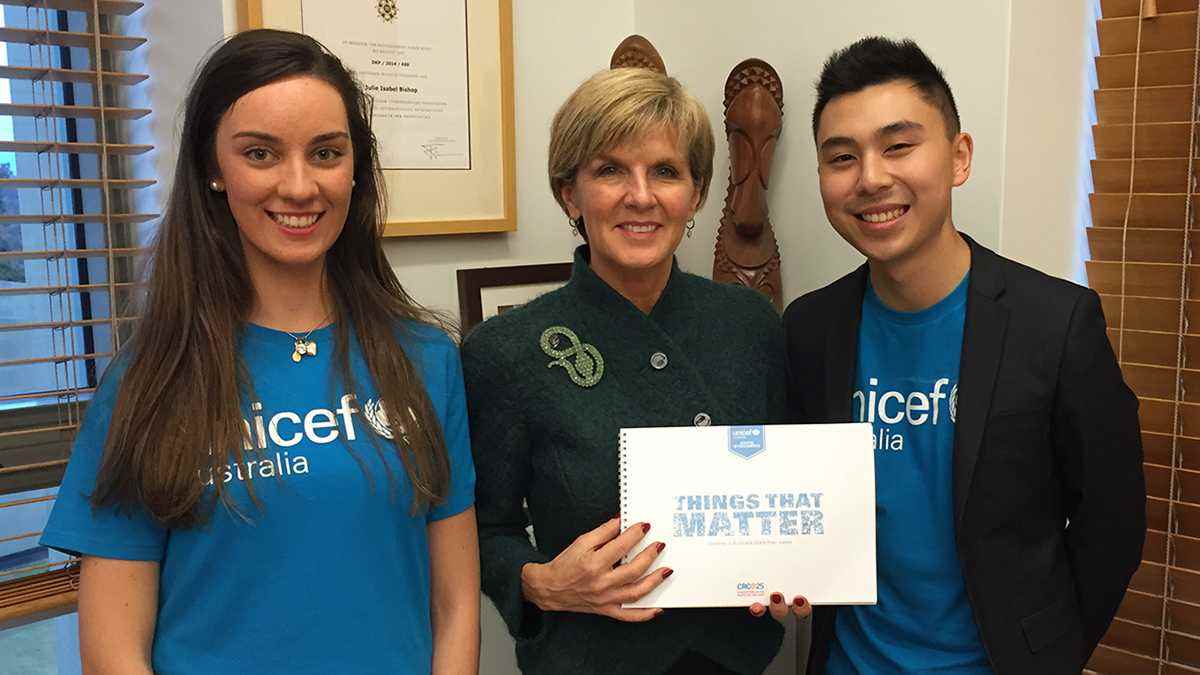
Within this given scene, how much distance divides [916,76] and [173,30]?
1401 mm

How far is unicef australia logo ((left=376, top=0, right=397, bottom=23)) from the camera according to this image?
6.81 ft

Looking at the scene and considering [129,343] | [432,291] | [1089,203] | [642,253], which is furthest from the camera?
[432,291]

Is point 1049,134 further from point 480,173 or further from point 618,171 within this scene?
point 480,173

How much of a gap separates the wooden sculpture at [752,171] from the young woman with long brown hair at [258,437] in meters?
1.05

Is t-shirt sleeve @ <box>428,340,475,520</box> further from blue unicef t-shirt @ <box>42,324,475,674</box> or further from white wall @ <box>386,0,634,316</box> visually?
white wall @ <box>386,0,634,316</box>

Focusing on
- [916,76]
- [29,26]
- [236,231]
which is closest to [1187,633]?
[916,76]

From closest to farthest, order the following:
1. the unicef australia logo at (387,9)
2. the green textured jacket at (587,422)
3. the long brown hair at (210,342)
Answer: the long brown hair at (210,342)
the green textured jacket at (587,422)
the unicef australia logo at (387,9)

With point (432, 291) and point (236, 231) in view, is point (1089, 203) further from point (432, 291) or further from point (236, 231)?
point (236, 231)

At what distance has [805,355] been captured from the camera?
1534 millimetres

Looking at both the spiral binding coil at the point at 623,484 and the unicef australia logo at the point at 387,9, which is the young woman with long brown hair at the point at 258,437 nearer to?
the spiral binding coil at the point at 623,484

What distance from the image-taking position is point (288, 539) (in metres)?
1.21

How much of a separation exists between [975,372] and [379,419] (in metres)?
0.78

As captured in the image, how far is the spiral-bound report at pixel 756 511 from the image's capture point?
4.34ft

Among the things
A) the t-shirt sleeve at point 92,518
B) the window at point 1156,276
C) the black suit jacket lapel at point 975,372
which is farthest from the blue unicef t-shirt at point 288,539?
the window at point 1156,276
